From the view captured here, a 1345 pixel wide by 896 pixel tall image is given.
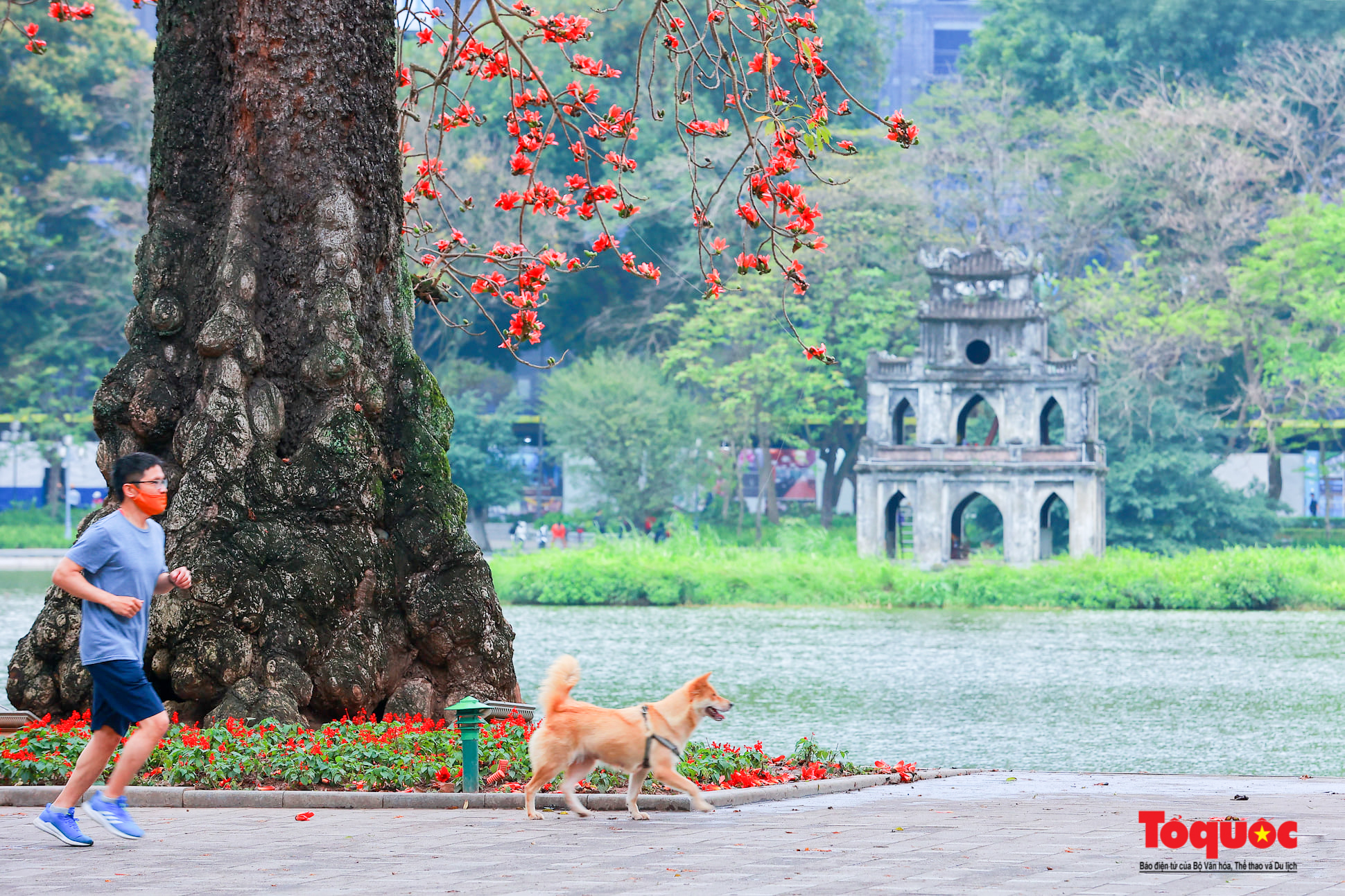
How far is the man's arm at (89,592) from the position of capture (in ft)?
23.9

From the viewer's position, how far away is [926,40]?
8200 cm

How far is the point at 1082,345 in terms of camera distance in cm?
5247

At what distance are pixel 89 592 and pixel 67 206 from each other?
4949cm

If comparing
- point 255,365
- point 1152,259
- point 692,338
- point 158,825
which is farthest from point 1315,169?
point 158,825

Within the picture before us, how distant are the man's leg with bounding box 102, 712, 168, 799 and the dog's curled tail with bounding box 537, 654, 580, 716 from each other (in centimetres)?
177

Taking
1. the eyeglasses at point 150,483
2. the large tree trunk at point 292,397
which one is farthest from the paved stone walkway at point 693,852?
the large tree trunk at point 292,397

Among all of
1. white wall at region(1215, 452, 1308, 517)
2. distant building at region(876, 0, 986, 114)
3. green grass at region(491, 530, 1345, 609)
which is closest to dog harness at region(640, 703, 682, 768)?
green grass at region(491, 530, 1345, 609)

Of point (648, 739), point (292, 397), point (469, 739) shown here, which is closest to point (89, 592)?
point (469, 739)

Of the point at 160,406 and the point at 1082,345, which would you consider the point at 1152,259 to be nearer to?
the point at 1082,345

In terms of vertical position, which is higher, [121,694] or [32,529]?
[121,694]

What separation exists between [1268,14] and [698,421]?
23.7 m

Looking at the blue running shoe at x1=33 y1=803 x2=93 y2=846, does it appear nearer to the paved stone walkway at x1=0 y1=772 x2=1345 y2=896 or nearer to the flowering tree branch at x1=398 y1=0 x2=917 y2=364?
the paved stone walkway at x1=0 y1=772 x2=1345 y2=896

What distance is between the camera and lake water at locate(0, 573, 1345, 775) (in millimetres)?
17609

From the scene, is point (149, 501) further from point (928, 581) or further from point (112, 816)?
point (928, 581)
